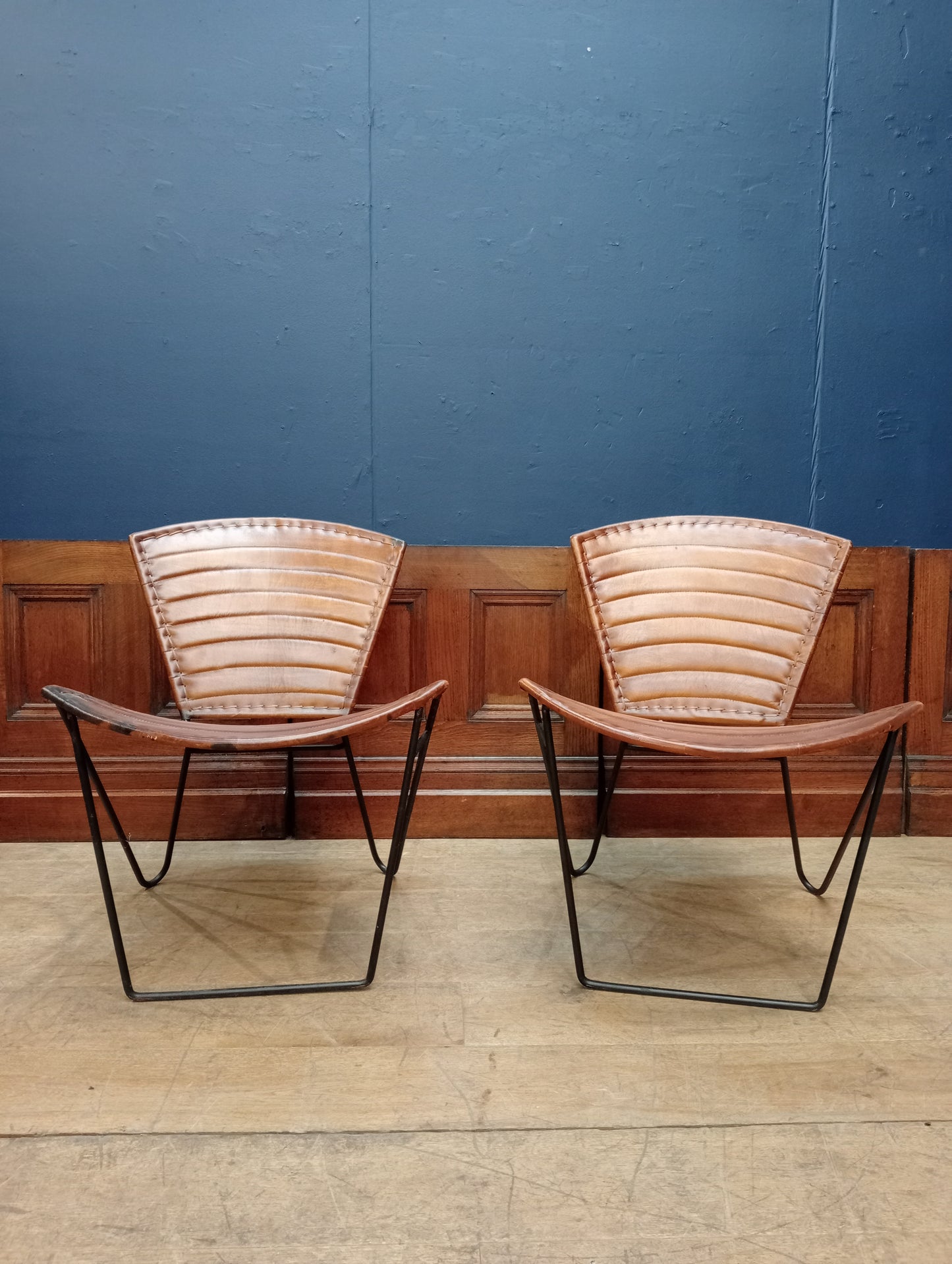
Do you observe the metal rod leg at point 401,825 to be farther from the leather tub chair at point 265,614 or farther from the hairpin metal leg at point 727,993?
the leather tub chair at point 265,614

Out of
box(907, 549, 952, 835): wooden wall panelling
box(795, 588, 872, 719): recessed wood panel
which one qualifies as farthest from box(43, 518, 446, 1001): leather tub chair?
box(907, 549, 952, 835): wooden wall panelling

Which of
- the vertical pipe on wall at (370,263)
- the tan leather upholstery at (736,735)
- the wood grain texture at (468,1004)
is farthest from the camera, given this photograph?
the vertical pipe on wall at (370,263)

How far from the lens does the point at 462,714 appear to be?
2035mm

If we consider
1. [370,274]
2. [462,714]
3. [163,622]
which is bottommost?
[462,714]

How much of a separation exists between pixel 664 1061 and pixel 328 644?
3.43 ft

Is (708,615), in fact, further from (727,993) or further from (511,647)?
(727,993)

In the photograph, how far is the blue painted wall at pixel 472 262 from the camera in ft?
6.47

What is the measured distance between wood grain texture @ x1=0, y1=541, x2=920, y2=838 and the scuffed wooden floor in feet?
0.99

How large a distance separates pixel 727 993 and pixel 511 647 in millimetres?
985

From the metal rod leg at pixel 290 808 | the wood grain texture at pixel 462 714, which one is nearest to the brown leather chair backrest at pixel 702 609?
the wood grain texture at pixel 462 714

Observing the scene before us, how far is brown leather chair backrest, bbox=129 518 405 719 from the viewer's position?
67.7 inches

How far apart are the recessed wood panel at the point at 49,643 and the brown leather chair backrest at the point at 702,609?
122 centimetres

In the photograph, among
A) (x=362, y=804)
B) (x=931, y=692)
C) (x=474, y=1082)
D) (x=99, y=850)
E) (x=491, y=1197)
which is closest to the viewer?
(x=491, y=1197)

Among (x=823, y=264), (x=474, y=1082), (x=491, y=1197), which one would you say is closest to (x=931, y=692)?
(x=823, y=264)
